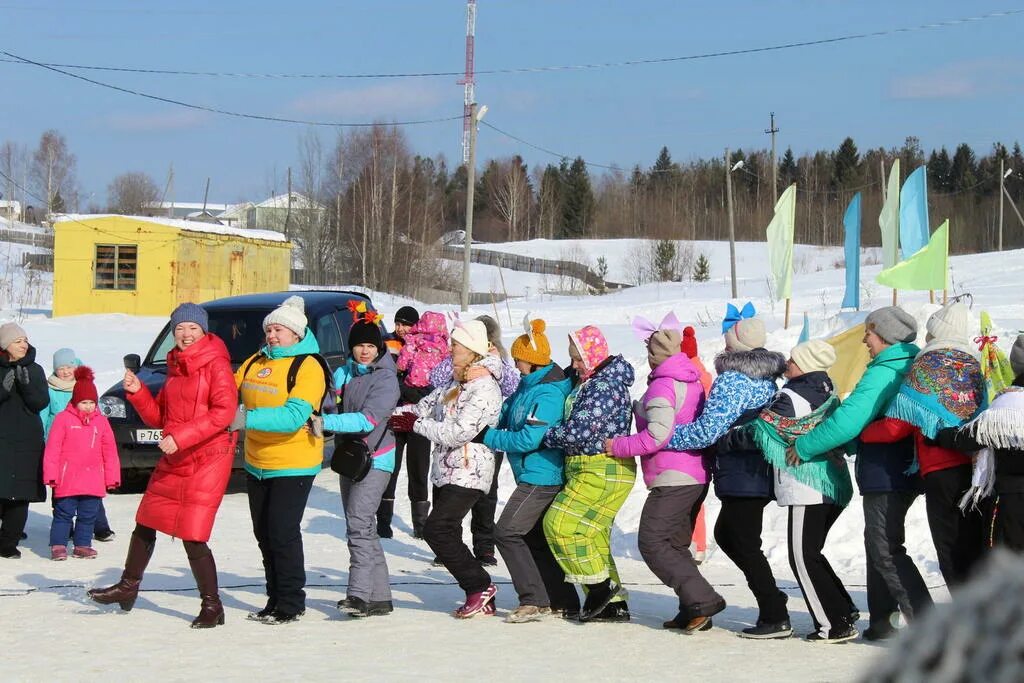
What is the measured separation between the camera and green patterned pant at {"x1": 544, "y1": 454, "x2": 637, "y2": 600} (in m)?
7.25

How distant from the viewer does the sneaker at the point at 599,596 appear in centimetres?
732

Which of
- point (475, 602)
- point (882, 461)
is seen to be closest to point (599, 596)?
point (475, 602)

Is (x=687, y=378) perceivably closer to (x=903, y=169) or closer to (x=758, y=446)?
(x=758, y=446)

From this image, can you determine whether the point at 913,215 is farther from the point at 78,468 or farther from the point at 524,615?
the point at 78,468

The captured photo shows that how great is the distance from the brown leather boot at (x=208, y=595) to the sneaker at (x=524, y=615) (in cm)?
168

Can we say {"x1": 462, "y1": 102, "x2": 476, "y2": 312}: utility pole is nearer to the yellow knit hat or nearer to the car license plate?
the car license plate

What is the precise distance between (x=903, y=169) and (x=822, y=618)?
102292 mm

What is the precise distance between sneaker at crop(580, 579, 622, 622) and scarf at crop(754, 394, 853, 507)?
4.03 ft

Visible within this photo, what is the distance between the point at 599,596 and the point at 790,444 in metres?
1.47

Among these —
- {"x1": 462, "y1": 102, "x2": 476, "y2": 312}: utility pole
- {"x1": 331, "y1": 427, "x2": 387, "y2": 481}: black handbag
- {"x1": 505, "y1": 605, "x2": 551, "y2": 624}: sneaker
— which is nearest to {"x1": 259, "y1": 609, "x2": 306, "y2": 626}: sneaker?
{"x1": 331, "y1": 427, "x2": 387, "y2": 481}: black handbag

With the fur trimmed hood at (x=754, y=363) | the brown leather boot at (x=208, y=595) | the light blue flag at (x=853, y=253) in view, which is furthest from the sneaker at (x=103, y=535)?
the light blue flag at (x=853, y=253)

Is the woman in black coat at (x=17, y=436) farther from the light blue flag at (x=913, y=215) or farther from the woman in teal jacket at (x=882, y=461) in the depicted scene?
the light blue flag at (x=913, y=215)

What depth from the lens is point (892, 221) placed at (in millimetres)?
19391

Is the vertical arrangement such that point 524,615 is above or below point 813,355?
below
